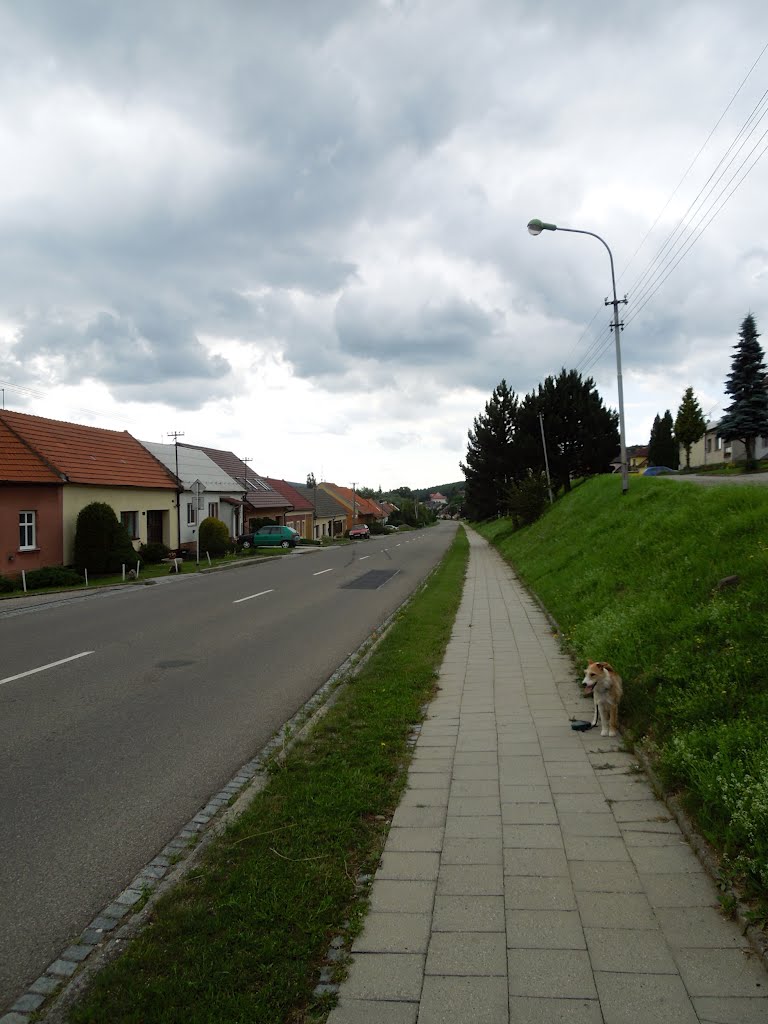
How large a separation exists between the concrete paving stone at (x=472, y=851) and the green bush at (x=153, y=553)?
90.7 feet

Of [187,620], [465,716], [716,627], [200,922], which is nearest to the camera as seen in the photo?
[200,922]

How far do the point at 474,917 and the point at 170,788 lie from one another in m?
2.87

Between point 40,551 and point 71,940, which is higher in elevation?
point 40,551

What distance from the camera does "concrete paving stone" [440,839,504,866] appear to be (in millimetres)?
3928

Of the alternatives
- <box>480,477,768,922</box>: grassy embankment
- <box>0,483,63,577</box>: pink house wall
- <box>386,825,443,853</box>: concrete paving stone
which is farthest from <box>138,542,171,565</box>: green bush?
<box>386,825,443,853</box>: concrete paving stone

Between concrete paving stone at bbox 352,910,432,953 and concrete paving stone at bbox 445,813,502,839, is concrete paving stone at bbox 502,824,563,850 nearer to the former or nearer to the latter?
concrete paving stone at bbox 445,813,502,839

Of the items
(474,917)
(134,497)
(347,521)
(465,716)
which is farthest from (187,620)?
(347,521)

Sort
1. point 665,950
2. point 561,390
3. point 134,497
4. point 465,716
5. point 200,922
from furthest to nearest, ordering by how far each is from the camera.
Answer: point 561,390
point 134,497
point 465,716
point 200,922
point 665,950

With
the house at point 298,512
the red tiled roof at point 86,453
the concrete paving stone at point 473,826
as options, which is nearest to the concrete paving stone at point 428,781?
the concrete paving stone at point 473,826

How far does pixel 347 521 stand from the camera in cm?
8581

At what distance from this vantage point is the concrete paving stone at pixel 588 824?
13.8ft

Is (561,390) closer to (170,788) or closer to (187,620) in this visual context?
(187,620)

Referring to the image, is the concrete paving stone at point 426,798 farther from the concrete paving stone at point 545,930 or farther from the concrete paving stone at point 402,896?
the concrete paving stone at point 545,930

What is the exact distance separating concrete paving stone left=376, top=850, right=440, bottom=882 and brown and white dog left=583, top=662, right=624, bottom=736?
256 centimetres
